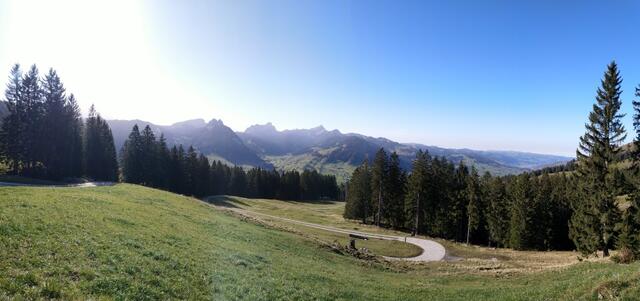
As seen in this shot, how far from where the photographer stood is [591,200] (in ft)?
132

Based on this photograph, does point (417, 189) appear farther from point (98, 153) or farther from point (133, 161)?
point (98, 153)

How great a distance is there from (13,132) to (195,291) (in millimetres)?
79623

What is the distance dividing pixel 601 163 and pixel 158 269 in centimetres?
4717

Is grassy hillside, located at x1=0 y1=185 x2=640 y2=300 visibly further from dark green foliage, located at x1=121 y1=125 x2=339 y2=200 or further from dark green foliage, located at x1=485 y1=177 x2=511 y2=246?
dark green foliage, located at x1=121 y1=125 x2=339 y2=200

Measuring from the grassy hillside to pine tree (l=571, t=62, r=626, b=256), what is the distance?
70.8ft

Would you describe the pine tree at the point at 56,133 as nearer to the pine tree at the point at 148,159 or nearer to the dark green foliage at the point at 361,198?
the pine tree at the point at 148,159

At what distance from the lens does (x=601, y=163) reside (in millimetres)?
38688

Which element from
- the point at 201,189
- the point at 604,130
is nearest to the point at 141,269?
the point at 604,130

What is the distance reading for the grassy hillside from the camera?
35.7 feet

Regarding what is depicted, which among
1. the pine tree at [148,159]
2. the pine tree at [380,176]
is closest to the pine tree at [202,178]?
the pine tree at [148,159]

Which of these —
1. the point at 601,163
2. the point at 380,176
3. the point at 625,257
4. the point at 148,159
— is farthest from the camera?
the point at 148,159

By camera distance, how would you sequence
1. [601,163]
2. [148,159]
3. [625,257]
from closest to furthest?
[625,257], [601,163], [148,159]

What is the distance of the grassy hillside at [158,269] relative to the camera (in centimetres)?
1089

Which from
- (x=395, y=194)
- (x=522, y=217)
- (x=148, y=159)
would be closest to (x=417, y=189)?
(x=395, y=194)
